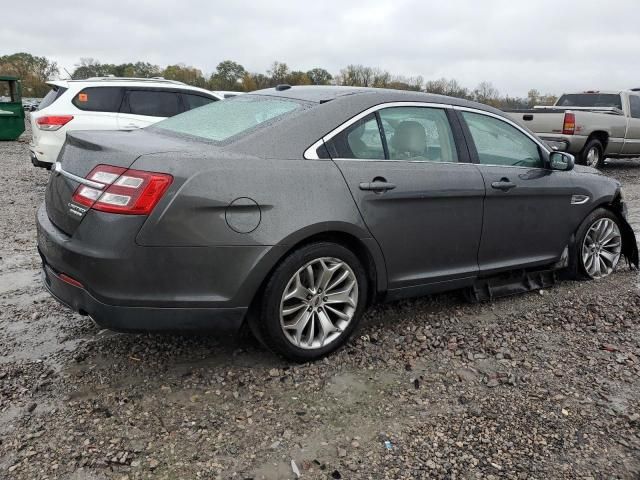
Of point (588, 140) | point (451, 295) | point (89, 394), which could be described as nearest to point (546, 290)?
point (451, 295)

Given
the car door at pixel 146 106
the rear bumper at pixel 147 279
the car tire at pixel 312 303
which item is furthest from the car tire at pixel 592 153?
the rear bumper at pixel 147 279

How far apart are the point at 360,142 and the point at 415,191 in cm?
46

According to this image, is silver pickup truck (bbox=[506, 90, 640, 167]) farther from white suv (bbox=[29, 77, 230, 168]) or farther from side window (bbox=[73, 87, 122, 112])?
side window (bbox=[73, 87, 122, 112])

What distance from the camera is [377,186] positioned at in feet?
10.8

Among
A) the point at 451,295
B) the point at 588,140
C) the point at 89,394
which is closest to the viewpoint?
the point at 89,394

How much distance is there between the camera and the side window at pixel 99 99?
28.4ft

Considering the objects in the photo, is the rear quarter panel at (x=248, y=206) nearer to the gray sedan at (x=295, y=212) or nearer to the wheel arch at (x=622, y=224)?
the gray sedan at (x=295, y=212)

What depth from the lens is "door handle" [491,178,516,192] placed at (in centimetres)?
393

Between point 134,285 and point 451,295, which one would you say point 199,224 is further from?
point 451,295

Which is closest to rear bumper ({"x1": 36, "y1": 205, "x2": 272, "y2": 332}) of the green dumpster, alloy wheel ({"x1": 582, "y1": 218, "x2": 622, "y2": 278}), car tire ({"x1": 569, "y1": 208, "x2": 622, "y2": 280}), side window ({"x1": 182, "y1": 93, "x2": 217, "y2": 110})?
car tire ({"x1": 569, "y1": 208, "x2": 622, "y2": 280})

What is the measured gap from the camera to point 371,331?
3.78 metres

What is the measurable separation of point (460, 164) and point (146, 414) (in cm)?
249

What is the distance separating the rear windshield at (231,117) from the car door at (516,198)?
136 cm

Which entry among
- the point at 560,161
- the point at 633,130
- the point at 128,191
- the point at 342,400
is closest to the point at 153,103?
the point at 560,161
